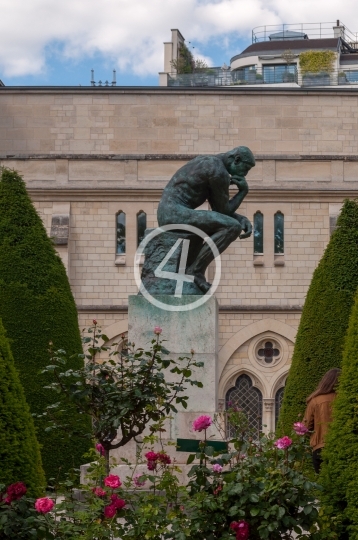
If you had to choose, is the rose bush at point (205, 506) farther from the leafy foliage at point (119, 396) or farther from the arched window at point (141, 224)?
the arched window at point (141, 224)

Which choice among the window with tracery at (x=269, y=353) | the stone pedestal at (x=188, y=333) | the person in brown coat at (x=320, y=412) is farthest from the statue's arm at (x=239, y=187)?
the window with tracery at (x=269, y=353)

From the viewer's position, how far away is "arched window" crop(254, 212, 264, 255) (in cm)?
3059

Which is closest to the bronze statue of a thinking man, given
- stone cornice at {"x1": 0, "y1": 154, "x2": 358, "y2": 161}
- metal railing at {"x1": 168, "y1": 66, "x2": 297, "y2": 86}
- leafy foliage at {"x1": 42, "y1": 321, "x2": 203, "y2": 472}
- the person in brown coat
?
the person in brown coat

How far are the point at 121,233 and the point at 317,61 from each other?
2837 centimetres

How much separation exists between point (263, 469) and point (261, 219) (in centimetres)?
2252

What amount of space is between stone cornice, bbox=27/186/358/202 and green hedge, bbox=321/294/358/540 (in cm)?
2168

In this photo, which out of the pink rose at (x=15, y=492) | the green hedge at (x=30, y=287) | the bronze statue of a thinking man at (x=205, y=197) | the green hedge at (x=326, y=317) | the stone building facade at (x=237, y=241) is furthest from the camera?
the stone building facade at (x=237, y=241)

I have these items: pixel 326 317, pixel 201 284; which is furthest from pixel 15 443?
pixel 326 317

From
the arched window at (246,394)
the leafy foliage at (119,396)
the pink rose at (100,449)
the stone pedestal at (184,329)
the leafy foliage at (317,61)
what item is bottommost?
the arched window at (246,394)

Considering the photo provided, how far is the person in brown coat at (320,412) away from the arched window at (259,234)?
1933 centimetres

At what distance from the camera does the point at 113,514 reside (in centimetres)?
794

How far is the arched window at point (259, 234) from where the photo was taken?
3059 centimetres

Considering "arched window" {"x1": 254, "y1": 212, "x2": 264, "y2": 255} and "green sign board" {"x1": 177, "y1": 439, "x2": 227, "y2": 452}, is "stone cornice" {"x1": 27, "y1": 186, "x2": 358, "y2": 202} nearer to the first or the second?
"arched window" {"x1": 254, "y1": 212, "x2": 264, "y2": 255}

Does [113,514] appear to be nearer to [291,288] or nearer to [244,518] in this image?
[244,518]
